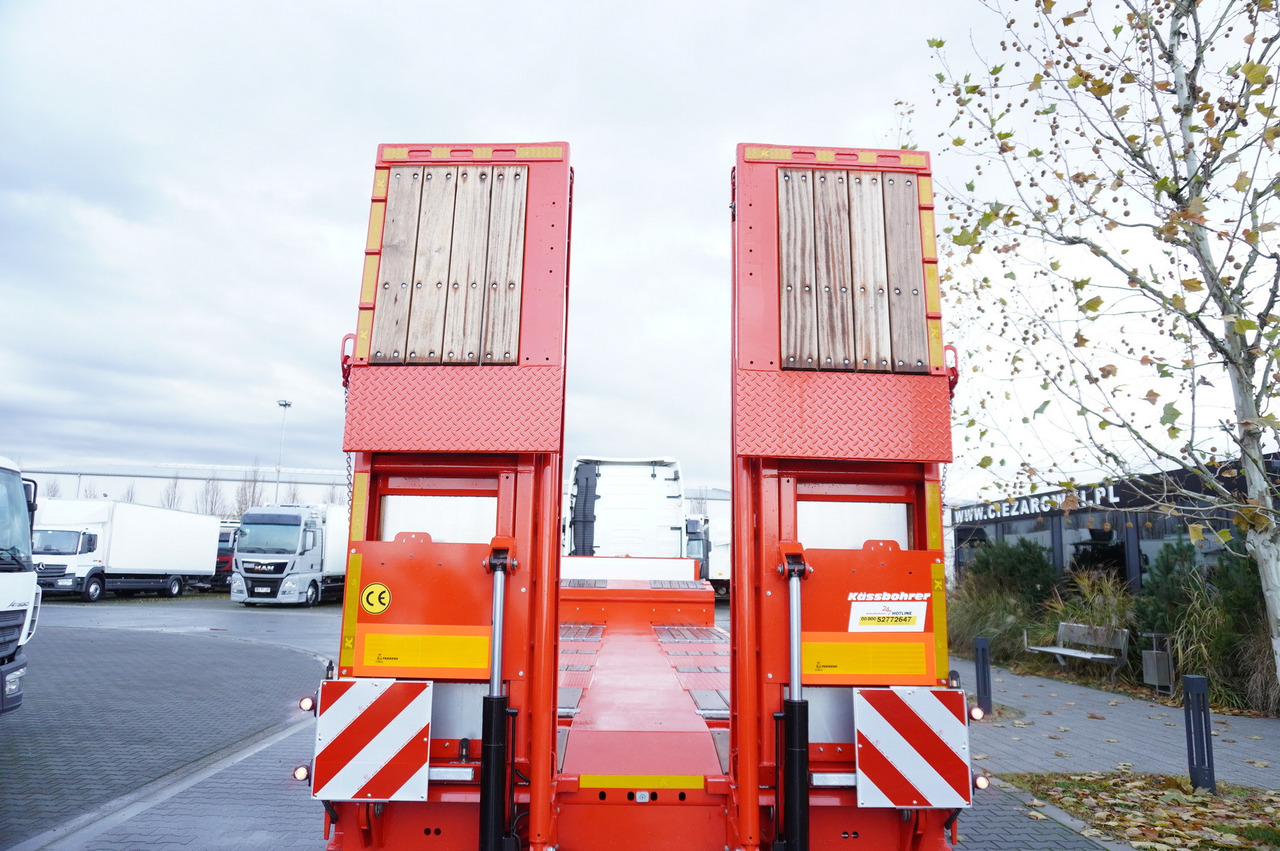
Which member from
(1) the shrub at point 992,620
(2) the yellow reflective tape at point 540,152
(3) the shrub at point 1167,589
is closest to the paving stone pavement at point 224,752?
(1) the shrub at point 992,620

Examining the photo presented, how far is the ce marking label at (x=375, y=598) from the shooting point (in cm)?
343

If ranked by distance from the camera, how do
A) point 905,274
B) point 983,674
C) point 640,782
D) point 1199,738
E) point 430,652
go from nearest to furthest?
point 430,652 < point 640,782 < point 905,274 < point 1199,738 < point 983,674

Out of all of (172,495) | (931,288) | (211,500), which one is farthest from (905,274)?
(172,495)

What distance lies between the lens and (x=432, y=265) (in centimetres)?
378

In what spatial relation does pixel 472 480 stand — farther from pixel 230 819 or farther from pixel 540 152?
pixel 230 819

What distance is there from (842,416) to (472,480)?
5.45 feet

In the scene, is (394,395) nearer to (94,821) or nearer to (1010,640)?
(94,821)

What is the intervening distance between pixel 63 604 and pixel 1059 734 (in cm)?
2849

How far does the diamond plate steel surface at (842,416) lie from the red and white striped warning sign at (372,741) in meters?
1.72

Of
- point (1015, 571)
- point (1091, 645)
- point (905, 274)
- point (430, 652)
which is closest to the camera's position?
point (430, 652)

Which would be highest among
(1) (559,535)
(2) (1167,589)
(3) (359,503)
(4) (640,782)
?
(3) (359,503)

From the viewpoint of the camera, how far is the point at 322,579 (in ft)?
96.3

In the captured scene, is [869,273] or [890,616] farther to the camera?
[869,273]

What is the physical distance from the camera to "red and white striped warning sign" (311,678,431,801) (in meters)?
3.28
